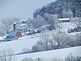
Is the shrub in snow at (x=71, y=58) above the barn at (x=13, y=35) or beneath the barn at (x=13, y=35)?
beneath

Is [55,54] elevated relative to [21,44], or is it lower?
lower

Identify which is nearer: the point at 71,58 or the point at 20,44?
the point at 20,44

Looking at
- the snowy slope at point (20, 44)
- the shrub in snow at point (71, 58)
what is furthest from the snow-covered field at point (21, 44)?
the shrub in snow at point (71, 58)

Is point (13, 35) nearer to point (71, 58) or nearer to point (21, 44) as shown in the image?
point (21, 44)

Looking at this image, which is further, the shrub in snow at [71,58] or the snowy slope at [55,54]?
the shrub in snow at [71,58]

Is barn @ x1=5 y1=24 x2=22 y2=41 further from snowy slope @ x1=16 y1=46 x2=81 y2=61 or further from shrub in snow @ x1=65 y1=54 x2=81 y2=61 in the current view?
shrub in snow @ x1=65 y1=54 x2=81 y2=61

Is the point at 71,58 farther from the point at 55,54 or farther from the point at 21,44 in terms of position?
the point at 21,44

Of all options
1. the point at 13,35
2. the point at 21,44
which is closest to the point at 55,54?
the point at 21,44

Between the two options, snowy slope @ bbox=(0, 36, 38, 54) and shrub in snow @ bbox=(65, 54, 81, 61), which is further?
shrub in snow @ bbox=(65, 54, 81, 61)

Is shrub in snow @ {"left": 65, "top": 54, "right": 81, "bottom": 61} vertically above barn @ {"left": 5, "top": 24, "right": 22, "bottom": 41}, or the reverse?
barn @ {"left": 5, "top": 24, "right": 22, "bottom": 41}

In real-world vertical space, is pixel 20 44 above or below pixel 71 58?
above

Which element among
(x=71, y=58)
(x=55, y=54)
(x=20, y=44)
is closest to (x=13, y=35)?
(x=20, y=44)

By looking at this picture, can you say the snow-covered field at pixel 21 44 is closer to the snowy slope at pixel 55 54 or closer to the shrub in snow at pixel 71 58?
the snowy slope at pixel 55 54

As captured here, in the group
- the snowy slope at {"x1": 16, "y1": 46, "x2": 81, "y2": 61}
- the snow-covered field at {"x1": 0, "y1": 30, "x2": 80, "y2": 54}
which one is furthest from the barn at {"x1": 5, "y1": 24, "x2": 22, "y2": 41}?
the snowy slope at {"x1": 16, "y1": 46, "x2": 81, "y2": 61}
